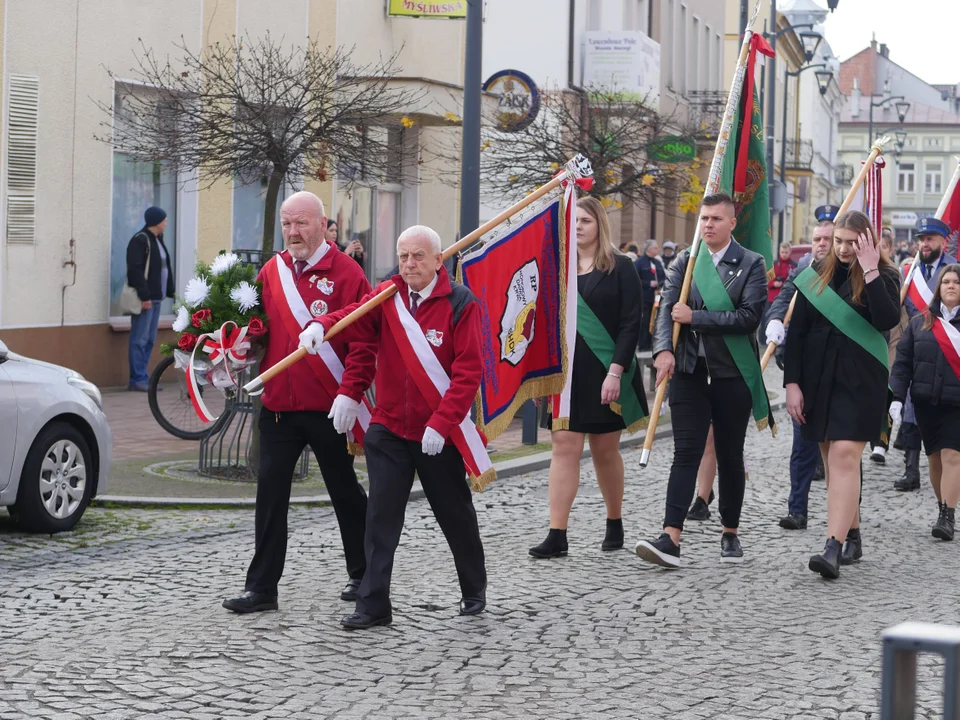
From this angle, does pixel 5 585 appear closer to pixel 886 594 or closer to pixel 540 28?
pixel 886 594

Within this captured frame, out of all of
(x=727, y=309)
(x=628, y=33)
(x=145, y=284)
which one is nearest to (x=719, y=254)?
(x=727, y=309)

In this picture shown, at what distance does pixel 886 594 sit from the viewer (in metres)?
7.64

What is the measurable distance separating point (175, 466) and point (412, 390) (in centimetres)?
525

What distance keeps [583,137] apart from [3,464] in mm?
14600

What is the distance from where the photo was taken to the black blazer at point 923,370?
974 centimetres

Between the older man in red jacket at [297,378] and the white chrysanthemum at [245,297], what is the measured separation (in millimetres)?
311

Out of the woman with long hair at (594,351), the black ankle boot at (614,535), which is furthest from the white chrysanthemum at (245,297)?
the black ankle boot at (614,535)

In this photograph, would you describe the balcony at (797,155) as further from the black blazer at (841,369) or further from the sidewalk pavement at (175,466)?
the black blazer at (841,369)

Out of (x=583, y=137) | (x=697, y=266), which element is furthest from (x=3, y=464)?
(x=583, y=137)

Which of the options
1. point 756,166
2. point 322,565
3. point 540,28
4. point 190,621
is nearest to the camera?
point 190,621

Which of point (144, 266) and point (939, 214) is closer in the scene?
point (939, 214)

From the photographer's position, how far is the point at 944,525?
9.41 m

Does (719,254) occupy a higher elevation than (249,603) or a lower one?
higher

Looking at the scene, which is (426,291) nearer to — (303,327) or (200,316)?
(303,327)
